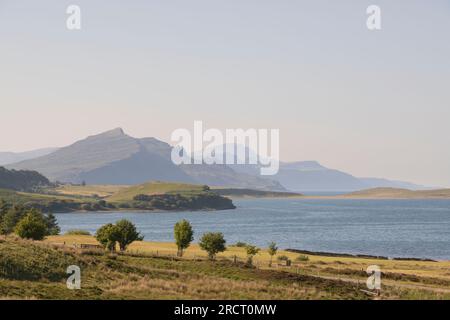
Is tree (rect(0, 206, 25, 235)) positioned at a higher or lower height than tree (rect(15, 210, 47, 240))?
lower

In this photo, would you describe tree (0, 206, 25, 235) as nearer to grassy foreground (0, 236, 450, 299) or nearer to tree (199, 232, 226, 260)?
tree (199, 232, 226, 260)

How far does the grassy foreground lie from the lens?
51.5m

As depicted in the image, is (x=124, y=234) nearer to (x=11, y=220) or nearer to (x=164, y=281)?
(x=164, y=281)

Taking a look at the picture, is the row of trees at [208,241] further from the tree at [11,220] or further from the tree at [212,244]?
the tree at [11,220]

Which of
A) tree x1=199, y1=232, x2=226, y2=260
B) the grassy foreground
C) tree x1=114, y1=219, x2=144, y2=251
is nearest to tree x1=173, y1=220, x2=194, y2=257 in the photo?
tree x1=199, y1=232, x2=226, y2=260

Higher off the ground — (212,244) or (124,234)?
(124,234)

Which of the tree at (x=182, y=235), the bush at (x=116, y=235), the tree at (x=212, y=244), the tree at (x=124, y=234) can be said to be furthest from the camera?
the tree at (x=182, y=235)

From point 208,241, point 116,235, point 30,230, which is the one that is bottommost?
point 208,241

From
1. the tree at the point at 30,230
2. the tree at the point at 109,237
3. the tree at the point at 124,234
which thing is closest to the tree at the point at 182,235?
the tree at the point at 124,234

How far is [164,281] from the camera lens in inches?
2304

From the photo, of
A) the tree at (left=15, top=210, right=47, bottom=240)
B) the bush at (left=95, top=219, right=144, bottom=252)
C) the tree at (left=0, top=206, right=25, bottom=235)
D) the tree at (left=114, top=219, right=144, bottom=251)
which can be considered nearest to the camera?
the bush at (left=95, top=219, right=144, bottom=252)

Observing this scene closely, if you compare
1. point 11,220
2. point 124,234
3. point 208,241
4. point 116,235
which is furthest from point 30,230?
point 11,220

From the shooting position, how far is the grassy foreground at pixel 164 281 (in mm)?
51500

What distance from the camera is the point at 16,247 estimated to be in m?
64.8
